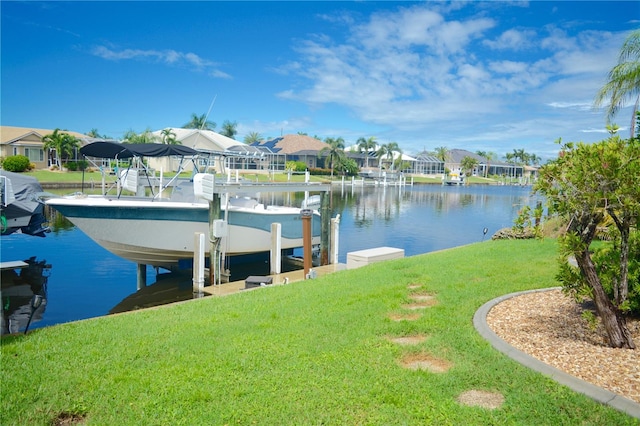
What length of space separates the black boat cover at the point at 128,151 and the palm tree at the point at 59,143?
4580 cm

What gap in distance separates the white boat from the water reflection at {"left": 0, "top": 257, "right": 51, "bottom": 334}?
8.06 feet

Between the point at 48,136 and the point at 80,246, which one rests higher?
the point at 48,136

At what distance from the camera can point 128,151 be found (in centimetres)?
1566

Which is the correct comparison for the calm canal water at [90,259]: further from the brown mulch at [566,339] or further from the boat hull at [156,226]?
the brown mulch at [566,339]

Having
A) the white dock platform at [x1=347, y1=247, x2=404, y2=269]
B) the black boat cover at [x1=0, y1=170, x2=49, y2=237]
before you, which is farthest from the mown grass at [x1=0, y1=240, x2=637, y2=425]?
the black boat cover at [x1=0, y1=170, x2=49, y2=237]

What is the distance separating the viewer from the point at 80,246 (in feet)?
72.9

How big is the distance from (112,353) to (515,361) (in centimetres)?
499

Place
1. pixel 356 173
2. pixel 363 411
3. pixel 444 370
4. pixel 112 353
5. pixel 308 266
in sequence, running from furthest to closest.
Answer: pixel 356 173 < pixel 308 266 < pixel 112 353 < pixel 444 370 < pixel 363 411

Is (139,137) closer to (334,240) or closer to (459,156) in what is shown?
(334,240)

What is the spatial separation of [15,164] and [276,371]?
52.6 m

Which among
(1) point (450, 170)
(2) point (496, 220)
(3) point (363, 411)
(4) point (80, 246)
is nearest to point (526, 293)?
(3) point (363, 411)

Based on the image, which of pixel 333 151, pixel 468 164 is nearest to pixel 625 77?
pixel 333 151

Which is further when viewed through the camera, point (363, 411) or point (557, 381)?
point (557, 381)

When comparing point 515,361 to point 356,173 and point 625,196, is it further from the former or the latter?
point 356,173
